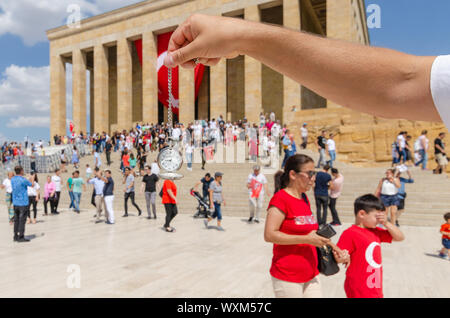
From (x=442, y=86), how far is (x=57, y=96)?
Answer: 40.4 m

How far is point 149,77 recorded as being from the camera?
104 feet

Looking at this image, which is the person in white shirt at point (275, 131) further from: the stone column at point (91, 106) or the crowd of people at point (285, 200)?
the stone column at point (91, 106)

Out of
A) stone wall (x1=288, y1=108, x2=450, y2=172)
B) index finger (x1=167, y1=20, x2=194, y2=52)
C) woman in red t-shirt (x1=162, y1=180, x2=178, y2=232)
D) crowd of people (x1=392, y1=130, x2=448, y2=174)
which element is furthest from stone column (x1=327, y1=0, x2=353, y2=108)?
index finger (x1=167, y1=20, x2=194, y2=52)

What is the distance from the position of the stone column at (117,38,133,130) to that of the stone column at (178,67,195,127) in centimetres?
621

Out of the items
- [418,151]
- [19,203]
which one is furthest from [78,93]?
[418,151]

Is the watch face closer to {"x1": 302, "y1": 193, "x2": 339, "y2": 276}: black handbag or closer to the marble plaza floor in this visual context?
{"x1": 302, "y1": 193, "x2": 339, "y2": 276}: black handbag

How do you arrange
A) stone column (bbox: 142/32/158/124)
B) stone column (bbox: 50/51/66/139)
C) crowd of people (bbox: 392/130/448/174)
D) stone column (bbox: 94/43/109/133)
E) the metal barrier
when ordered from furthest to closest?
stone column (bbox: 50/51/66/139), stone column (bbox: 94/43/109/133), stone column (bbox: 142/32/158/124), the metal barrier, crowd of people (bbox: 392/130/448/174)

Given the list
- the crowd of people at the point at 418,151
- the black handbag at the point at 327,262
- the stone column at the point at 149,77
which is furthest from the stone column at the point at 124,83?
→ the black handbag at the point at 327,262

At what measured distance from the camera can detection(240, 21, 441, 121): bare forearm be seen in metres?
0.84

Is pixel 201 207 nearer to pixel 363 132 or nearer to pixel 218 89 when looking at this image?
pixel 363 132

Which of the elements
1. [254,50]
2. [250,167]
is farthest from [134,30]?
[254,50]

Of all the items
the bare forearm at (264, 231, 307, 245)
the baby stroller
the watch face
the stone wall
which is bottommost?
the baby stroller

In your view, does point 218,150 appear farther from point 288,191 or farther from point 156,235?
point 288,191

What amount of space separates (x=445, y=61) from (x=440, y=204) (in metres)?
12.0
